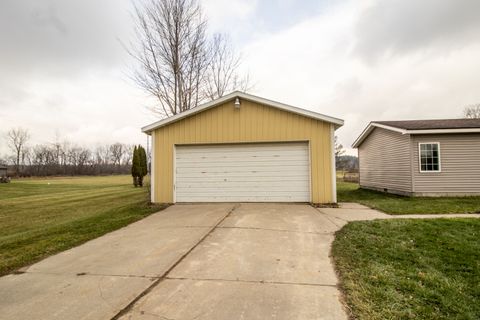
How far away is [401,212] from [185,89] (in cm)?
1237

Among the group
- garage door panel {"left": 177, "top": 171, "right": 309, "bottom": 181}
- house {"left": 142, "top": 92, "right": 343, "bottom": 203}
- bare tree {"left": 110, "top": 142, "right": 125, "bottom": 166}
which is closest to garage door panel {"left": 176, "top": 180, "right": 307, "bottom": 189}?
house {"left": 142, "top": 92, "right": 343, "bottom": 203}

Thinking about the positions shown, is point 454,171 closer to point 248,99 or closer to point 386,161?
point 386,161

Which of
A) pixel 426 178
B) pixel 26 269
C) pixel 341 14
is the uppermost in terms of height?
pixel 341 14

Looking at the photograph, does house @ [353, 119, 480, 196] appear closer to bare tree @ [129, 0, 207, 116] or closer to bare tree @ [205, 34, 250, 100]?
bare tree @ [205, 34, 250, 100]

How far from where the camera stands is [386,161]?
44.3ft

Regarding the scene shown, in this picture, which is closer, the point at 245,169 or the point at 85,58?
the point at 245,169

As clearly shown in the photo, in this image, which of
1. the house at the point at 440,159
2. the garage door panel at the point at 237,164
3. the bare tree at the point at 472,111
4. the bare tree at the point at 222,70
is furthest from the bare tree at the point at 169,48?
the bare tree at the point at 472,111

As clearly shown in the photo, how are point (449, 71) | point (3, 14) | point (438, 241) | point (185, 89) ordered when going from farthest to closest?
1. point (185, 89)
2. point (449, 71)
3. point (3, 14)
4. point (438, 241)

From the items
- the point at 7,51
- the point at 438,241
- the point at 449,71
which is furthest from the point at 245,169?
the point at 449,71

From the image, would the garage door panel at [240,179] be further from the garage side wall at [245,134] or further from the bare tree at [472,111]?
the bare tree at [472,111]

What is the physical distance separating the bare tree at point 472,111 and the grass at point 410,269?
4153 centimetres

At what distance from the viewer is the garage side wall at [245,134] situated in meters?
8.56

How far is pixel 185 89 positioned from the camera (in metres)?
15.5

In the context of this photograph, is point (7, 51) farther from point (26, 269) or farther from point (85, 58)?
point (26, 269)
